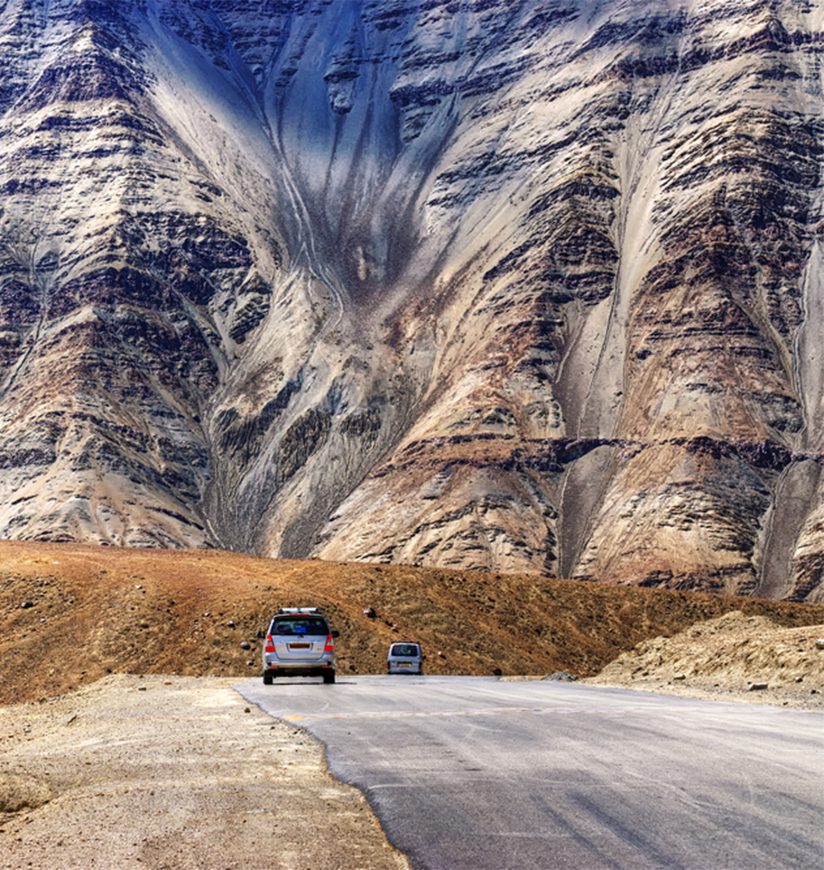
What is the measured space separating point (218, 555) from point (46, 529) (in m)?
44.0

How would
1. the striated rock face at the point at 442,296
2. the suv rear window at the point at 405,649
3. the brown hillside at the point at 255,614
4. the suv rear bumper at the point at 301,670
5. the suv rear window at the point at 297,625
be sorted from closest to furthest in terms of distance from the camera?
the suv rear bumper at the point at 301,670 → the suv rear window at the point at 297,625 → the suv rear window at the point at 405,649 → the brown hillside at the point at 255,614 → the striated rock face at the point at 442,296

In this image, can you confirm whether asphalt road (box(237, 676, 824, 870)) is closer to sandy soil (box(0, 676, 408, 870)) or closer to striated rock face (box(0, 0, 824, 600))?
sandy soil (box(0, 676, 408, 870))

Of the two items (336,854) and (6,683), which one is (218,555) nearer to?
(6,683)

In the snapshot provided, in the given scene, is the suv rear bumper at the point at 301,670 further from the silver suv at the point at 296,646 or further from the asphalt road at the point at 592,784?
the asphalt road at the point at 592,784

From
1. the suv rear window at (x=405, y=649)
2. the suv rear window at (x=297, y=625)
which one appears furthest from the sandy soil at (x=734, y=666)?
the suv rear window at (x=405, y=649)

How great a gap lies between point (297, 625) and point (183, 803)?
75.2ft

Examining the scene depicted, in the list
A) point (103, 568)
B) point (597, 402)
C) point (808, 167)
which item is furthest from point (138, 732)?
point (808, 167)

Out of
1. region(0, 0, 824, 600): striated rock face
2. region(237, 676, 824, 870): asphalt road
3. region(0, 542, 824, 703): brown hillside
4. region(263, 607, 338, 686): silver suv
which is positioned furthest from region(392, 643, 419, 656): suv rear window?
region(0, 0, 824, 600): striated rock face

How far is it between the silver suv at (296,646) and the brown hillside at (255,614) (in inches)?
473

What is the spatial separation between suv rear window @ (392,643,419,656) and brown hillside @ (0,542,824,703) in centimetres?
335

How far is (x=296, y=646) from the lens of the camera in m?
33.3

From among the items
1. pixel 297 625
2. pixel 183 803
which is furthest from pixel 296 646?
pixel 183 803

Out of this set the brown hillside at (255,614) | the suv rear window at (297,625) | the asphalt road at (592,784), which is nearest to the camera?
the asphalt road at (592,784)

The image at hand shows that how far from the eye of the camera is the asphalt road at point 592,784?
27.6 ft
